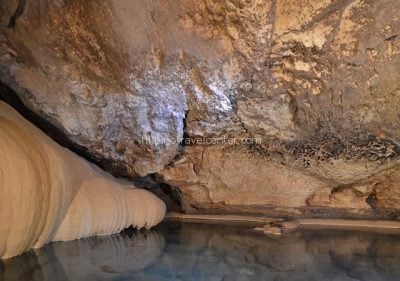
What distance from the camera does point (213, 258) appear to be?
3072mm

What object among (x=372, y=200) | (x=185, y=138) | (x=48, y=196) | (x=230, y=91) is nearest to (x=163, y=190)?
(x=185, y=138)

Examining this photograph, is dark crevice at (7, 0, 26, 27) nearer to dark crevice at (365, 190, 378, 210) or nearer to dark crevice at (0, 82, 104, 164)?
dark crevice at (0, 82, 104, 164)

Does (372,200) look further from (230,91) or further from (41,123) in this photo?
(41,123)

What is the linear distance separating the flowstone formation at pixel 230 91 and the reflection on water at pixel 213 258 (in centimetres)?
71

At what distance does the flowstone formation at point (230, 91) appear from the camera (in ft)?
10.1

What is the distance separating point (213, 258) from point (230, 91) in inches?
63.1

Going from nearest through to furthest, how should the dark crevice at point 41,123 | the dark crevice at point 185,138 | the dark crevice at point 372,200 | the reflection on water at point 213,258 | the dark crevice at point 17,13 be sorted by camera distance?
the reflection on water at point 213,258
the dark crevice at point 17,13
the dark crevice at point 41,123
the dark crevice at point 185,138
the dark crevice at point 372,200

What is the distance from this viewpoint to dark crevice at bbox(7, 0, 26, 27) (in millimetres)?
3053

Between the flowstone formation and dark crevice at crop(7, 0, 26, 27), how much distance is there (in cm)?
1

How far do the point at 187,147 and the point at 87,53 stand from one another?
1.62 metres

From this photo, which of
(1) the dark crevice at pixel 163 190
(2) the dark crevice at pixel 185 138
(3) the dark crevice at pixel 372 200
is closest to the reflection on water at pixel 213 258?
(3) the dark crevice at pixel 372 200

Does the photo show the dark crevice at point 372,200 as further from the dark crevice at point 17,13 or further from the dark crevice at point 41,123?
the dark crevice at point 17,13

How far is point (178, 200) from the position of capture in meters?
5.09

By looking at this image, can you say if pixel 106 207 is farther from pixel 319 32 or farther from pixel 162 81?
pixel 319 32
